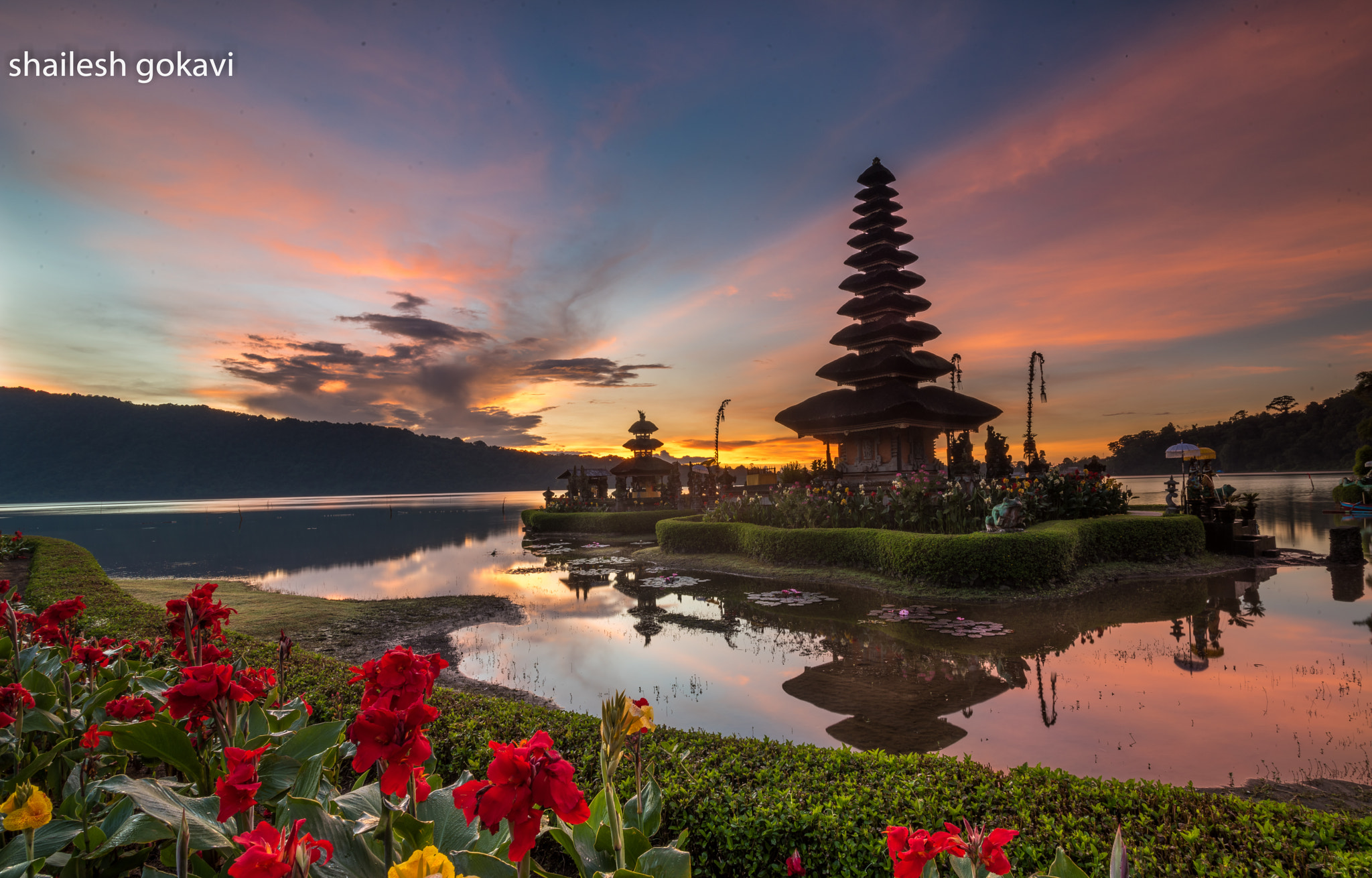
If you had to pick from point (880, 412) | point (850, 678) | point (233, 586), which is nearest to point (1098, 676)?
point (850, 678)

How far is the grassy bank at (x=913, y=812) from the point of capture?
8.07ft

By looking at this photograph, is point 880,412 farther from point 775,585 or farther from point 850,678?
point 850,678

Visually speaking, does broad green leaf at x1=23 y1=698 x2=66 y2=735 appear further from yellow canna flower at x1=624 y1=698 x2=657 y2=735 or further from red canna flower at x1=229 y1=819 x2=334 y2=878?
yellow canna flower at x1=624 y1=698 x2=657 y2=735

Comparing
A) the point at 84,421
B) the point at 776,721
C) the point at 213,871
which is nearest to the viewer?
the point at 213,871

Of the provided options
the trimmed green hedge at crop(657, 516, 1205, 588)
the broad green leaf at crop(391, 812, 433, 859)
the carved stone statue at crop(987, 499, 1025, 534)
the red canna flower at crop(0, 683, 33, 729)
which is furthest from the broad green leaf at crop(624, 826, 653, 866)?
the carved stone statue at crop(987, 499, 1025, 534)

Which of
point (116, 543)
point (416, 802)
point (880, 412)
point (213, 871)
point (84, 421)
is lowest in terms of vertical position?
point (116, 543)

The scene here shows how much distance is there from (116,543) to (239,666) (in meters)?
40.2

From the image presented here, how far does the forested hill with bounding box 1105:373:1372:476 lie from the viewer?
6400 cm

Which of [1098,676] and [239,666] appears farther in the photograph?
[1098,676]

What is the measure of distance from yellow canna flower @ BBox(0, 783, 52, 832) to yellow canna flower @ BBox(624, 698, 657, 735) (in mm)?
1692

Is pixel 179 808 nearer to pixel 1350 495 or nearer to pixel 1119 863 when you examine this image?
pixel 1119 863

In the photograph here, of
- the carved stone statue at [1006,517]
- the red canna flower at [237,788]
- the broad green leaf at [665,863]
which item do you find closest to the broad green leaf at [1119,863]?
the broad green leaf at [665,863]

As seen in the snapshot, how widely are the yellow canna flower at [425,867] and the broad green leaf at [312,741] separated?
1.34 metres

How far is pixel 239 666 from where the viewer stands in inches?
207
